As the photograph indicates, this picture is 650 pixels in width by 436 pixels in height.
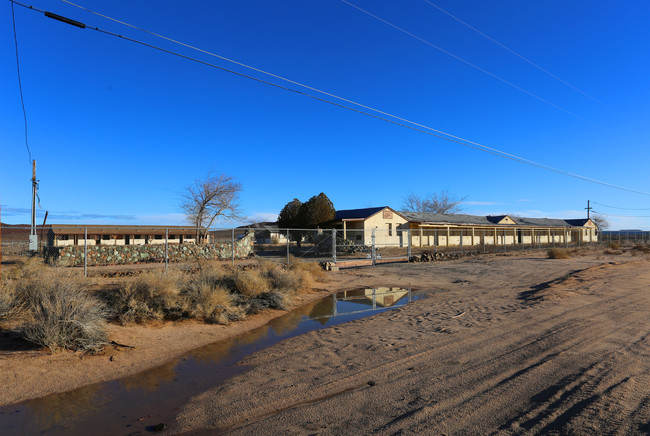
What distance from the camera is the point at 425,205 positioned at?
257 feet

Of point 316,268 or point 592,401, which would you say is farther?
point 316,268

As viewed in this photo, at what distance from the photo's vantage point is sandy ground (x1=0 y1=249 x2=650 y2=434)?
4.22m

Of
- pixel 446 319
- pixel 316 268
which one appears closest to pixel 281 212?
pixel 316 268

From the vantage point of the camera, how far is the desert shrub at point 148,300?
30.9 feet

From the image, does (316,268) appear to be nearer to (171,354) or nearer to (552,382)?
(171,354)

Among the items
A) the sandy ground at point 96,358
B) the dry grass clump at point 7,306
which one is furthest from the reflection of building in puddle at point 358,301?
the dry grass clump at point 7,306

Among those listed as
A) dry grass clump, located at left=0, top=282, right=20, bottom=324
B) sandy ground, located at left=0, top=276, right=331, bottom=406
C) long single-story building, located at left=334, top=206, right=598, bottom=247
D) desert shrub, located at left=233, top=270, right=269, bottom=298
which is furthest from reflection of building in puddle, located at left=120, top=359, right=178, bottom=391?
long single-story building, located at left=334, top=206, right=598, bottom=247

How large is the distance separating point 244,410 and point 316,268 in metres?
13.6

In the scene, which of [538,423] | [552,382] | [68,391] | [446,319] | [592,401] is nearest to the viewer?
[538,423]

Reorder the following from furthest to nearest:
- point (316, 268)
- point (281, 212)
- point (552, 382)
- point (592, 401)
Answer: point (281, 212) → point (316, 268) → point (552, 382) → point (592, 401)

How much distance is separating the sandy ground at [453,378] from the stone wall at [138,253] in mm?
15860

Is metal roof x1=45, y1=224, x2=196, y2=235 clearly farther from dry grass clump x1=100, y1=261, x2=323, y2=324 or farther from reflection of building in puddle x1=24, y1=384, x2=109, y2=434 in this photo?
reflection of building in puddle x1=24, y1=384, x2=109, y2=434

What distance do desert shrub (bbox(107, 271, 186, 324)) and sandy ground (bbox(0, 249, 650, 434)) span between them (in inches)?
27.9

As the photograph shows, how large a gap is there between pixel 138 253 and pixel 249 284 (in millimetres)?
12436
